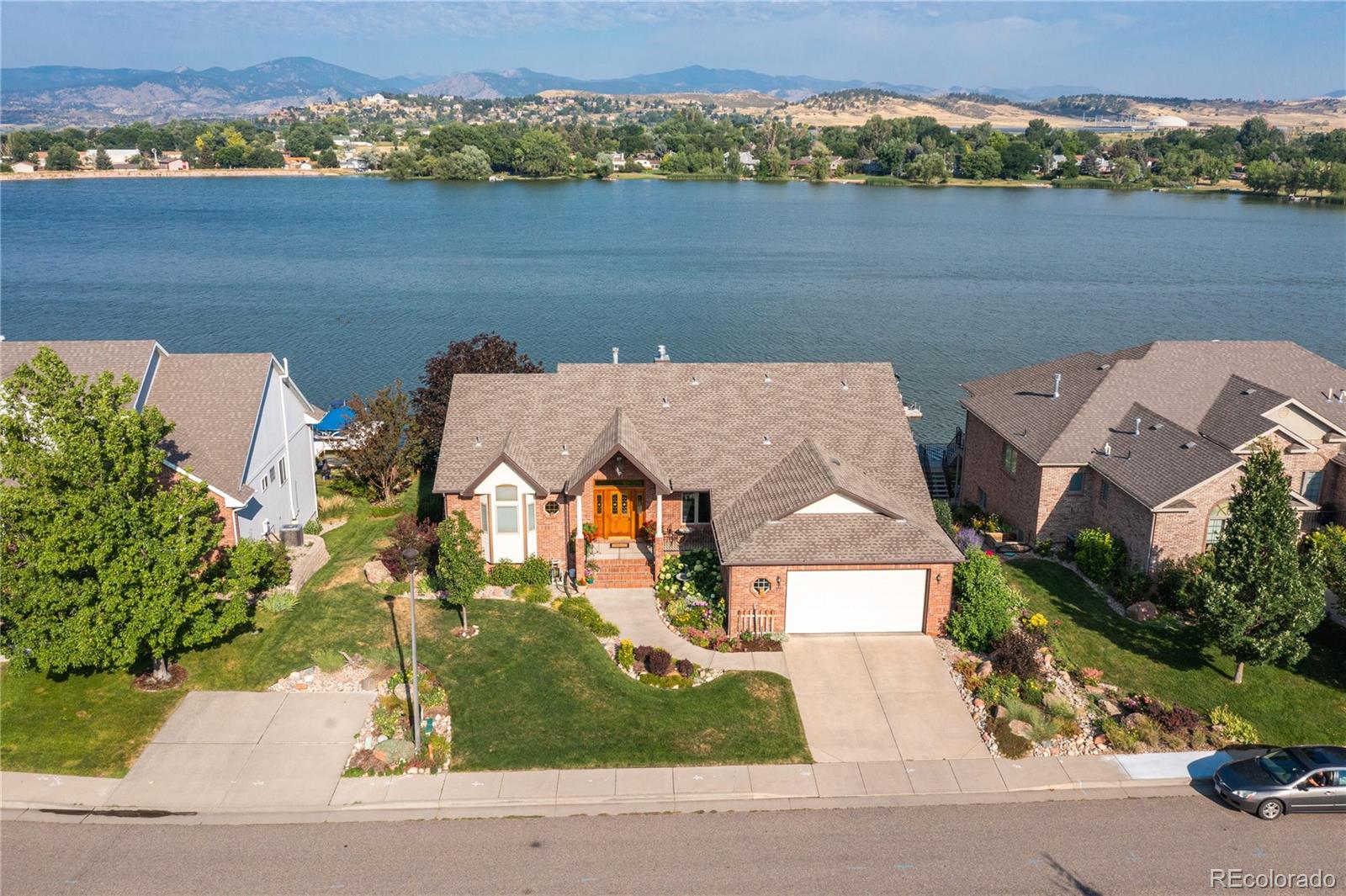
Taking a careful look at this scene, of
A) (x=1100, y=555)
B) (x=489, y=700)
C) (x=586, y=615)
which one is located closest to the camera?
(x=489, y=700)

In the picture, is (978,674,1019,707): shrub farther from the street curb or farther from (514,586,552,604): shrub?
(514,586,552,604): shrub

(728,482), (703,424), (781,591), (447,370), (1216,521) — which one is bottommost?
(781,591)

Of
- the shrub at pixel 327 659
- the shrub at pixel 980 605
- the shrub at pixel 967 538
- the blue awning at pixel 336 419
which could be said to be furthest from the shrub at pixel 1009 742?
the blue awning at pixel 336 419

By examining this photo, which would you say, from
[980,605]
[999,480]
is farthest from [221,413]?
[999,480]

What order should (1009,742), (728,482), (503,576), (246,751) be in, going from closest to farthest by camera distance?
(246,751) → (1009,742) → (503,576) → (728,482)

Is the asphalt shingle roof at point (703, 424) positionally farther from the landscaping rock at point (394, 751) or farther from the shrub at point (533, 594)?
the landscaping rock at point (394, 751)

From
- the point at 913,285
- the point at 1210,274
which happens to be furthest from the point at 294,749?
the point at 1210,274

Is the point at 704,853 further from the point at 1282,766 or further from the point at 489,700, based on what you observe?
the point at 1282,766
